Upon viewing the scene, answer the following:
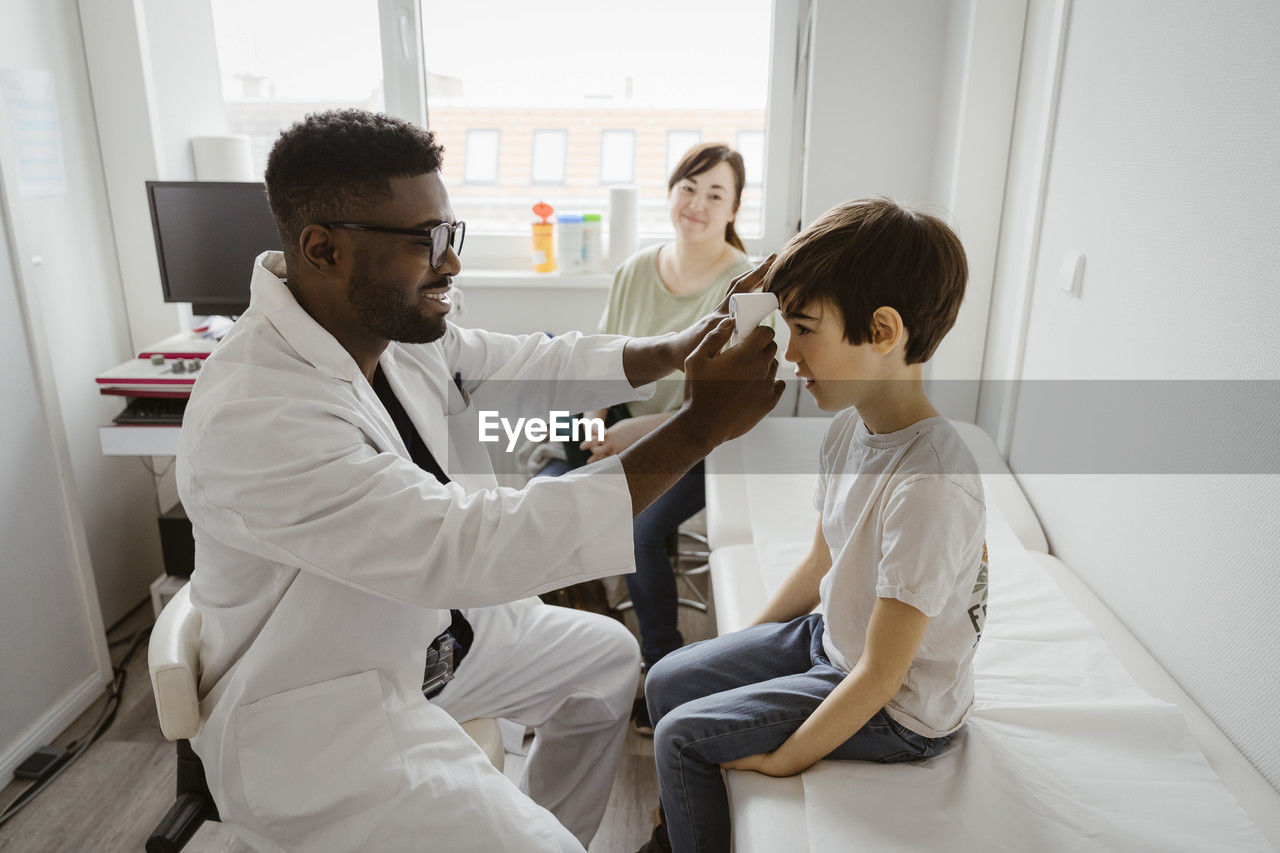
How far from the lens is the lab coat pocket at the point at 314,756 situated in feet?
3.61

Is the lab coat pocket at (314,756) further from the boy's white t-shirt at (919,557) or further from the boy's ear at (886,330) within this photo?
the boy's ear at (886,330)

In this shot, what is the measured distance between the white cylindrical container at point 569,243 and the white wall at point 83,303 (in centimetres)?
121

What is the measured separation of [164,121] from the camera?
2.39 meters

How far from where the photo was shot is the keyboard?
6.61ft

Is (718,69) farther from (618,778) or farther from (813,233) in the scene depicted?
(618,778)

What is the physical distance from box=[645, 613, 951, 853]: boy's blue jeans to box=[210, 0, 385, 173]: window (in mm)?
2132

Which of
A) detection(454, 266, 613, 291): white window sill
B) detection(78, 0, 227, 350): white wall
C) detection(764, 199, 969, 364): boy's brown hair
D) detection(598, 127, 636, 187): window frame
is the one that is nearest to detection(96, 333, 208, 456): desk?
Answer: detection(78, 0, 227, 350): white wall

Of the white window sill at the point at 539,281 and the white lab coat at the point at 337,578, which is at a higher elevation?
the white window sill at the point at 539,281

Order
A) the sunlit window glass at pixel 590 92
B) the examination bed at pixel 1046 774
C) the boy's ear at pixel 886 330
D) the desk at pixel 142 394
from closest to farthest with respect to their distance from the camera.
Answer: the examination bed at pixel 1046 774, the boy's ear at pixel 886 330, the desk at pixel 142 394, the sunlit window glass at pixel 590 92

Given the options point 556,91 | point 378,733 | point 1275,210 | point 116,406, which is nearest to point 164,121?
point 116,406

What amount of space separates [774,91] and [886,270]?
1.63m

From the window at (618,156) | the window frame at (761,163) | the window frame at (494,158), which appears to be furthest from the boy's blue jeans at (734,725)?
the window frame at (494,158)

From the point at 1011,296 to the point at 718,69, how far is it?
1153 mm

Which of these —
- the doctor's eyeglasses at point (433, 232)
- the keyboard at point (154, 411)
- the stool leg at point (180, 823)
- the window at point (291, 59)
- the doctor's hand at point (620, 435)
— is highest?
the window at point (291, 59)
